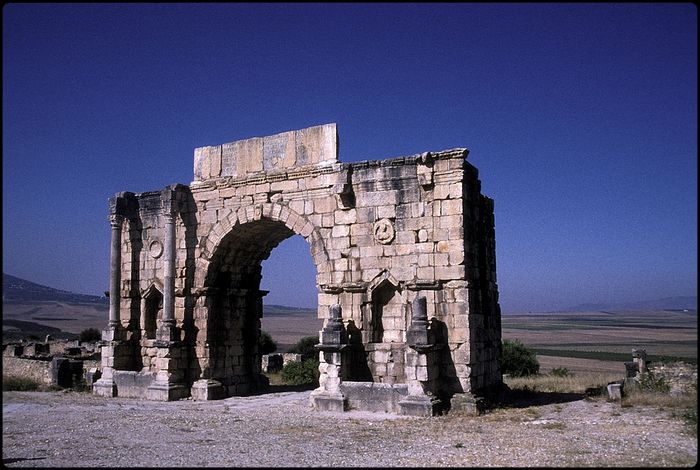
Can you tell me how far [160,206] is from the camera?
52.0ft

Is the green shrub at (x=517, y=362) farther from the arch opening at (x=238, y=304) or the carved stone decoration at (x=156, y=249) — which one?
the carved stone decoration at (x=156, y=249)

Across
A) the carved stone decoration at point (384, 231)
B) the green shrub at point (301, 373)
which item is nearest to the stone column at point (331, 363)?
the carved stone decoration at point (384, 231)

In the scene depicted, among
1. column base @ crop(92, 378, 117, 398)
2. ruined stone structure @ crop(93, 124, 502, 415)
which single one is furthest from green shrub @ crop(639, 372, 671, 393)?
column base @ crop(92, 378, 117, 398)

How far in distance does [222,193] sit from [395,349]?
18.3 feet

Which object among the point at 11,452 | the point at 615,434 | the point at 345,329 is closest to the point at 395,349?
the point at 345,329

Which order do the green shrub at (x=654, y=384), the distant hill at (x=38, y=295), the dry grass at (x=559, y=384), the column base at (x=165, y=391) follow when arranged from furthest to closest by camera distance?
the distant hill at (x=38, y=295), the dry grass at (x=559, y=384), the column base at (x=165, y=391), the green shrub at (x=654, y=384)

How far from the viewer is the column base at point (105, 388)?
15113 millimetres

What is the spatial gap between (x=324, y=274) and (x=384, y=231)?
5.42ft

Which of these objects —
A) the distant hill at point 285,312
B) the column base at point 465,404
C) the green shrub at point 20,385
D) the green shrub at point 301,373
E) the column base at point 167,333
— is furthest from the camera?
the distant hill at point 285,312

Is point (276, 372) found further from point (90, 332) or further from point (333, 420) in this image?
point (90, 332)

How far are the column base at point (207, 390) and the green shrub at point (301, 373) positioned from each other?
3.93 metres

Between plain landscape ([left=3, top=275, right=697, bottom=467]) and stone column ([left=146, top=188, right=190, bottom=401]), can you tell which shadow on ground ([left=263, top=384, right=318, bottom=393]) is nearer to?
plain landscape ([left=3, top=275, right=697, bottom=467])

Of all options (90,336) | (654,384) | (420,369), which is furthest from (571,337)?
(420,369)

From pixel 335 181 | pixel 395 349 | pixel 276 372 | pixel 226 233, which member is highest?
pixel 335 181
